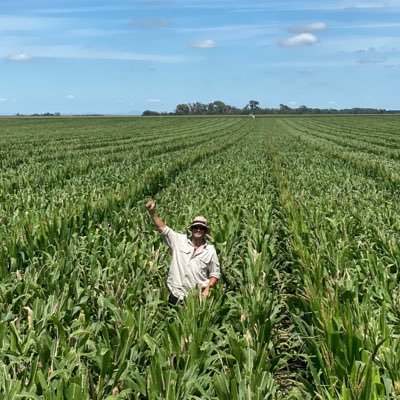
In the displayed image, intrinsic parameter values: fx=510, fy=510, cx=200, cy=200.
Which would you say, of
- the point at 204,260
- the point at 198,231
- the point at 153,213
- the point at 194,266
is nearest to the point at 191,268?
the point at 194,266

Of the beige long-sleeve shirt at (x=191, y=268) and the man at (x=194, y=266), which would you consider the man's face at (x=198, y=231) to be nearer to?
the man at (x=194, y=266)

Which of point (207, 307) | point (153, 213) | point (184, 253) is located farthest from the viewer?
point (153, 213)

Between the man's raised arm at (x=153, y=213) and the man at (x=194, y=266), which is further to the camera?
the man's raised arm at (x=153, y=213)

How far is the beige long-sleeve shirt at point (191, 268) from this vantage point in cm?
566

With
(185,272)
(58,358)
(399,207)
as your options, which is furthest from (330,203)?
(58,358)

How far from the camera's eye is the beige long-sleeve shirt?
5664 millimetres

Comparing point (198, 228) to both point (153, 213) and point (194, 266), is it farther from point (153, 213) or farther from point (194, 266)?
point (153, 213)

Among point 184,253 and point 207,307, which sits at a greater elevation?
point 184,253

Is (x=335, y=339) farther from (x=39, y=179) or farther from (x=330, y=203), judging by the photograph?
(x=39, y=179)

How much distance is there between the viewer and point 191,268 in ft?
18.6

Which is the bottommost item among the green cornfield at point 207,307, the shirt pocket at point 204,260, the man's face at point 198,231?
the green cornfield at point 207,307

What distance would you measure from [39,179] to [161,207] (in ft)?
17.6

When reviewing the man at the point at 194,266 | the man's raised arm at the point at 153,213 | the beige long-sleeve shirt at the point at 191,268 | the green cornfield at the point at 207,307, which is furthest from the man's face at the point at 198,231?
the green cornfield at the point at 207,307

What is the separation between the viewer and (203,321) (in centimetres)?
435
